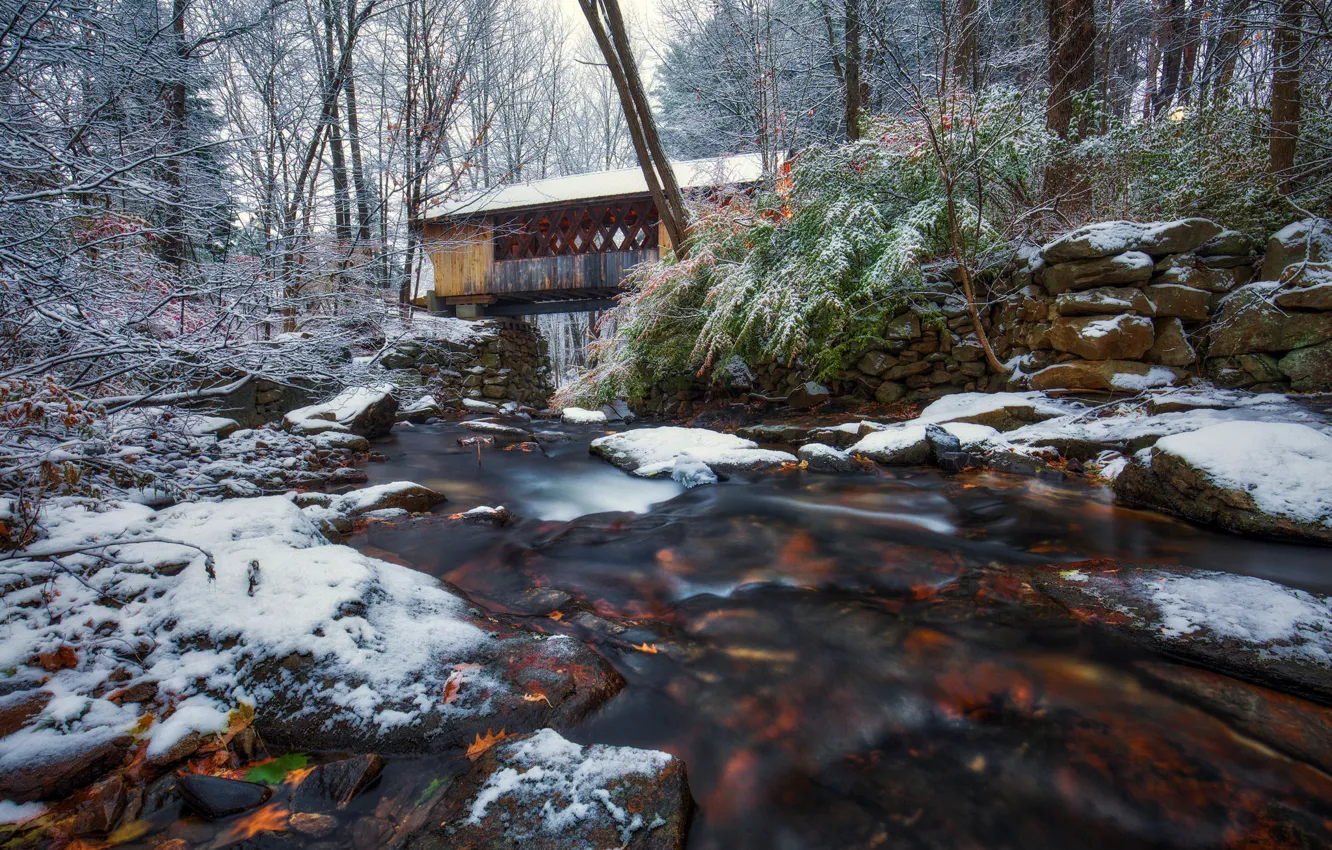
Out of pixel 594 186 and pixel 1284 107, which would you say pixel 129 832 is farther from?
pixel 594 186

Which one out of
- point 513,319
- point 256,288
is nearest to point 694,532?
point 256,288

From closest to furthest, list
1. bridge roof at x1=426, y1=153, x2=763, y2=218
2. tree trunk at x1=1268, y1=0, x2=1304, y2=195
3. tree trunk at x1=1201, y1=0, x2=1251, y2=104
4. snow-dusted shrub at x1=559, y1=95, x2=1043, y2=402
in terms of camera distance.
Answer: tree trunk at x1=1268, y1=0, x2=1304, y2=195, tree trunk at x1=1201, y1=0, x2=1251, y2=104, snow-dusted shrub at x1=559, y1=95, x2=1043, y2=402, bridge roof at x1=426, y1=153, x2=763, y2=218

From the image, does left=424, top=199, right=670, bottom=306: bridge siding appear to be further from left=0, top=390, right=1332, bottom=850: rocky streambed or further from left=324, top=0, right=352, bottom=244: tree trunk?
left=0, top=390, right=1332, bottom=850: rocky streambed

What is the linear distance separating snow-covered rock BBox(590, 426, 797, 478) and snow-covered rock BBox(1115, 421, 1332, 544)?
277 centimetres

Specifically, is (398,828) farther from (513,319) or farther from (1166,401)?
(513,319)

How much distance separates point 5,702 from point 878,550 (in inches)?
146

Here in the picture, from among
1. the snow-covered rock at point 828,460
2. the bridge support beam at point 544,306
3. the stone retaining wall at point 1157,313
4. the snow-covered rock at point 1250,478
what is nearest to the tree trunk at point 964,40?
the stone retaining wall at point 1157,313

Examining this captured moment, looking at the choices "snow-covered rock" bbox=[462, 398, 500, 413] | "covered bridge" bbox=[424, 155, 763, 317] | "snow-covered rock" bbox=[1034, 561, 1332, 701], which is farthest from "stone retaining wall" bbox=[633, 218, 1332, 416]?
"snow-covered rock" bbox=[462, 398, 500, 413]

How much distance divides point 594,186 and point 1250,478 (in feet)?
44.6

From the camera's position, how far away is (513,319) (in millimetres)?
16203

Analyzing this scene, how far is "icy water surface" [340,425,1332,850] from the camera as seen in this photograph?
5.17 ft

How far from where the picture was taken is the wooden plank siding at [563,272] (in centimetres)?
1375

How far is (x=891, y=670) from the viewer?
2.25m

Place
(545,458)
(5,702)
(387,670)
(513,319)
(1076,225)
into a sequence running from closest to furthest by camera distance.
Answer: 1. (5,702)
2. (387,670)
3. (1076,225)
4. (545,458)
5. (513,319)
